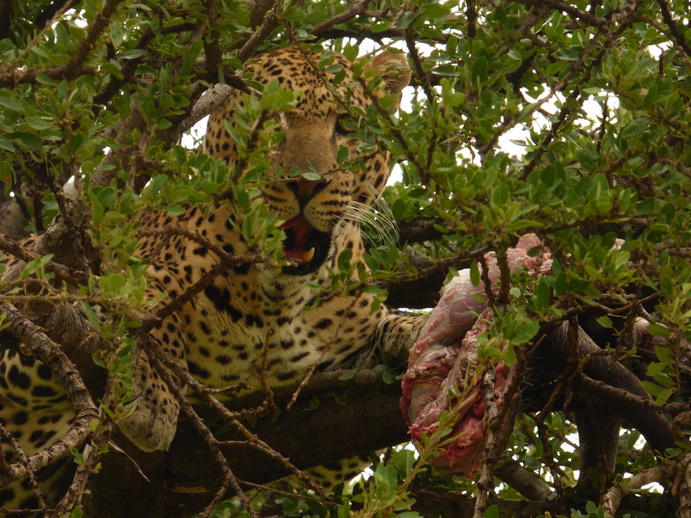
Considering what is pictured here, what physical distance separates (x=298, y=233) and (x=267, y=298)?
53 cm

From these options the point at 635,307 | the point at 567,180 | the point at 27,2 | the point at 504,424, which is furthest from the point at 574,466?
the point at 27,2

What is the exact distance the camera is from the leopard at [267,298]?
509cm

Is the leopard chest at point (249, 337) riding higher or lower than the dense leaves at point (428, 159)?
lower

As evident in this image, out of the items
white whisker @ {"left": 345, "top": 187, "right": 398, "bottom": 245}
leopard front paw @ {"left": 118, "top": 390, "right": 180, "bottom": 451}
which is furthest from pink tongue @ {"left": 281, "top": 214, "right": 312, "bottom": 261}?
leopard front paw @ {"left": 118, "top": 390, "right": 180, "bottom": 451}

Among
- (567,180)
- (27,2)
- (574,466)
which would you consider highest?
(27,2)

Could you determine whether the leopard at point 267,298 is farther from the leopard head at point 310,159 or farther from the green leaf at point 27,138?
the green leaf at point 27,138

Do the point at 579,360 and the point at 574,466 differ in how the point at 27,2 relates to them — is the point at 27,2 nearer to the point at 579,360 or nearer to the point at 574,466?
the point at 579,360

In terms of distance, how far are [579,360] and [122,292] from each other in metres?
1.97

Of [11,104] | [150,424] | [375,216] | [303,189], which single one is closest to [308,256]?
[303,189]

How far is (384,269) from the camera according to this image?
372 centimetres

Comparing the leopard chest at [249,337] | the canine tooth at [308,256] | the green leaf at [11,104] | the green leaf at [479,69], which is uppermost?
the green leaf at [479,69]

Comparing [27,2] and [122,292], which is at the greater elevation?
[27,2]

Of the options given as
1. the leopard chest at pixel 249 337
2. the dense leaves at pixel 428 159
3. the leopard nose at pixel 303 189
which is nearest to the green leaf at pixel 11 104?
the dense leaves at pixel 428 159

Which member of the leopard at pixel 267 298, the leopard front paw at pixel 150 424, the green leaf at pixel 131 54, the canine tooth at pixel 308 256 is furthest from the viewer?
the canine tooth at pixel 308 256
